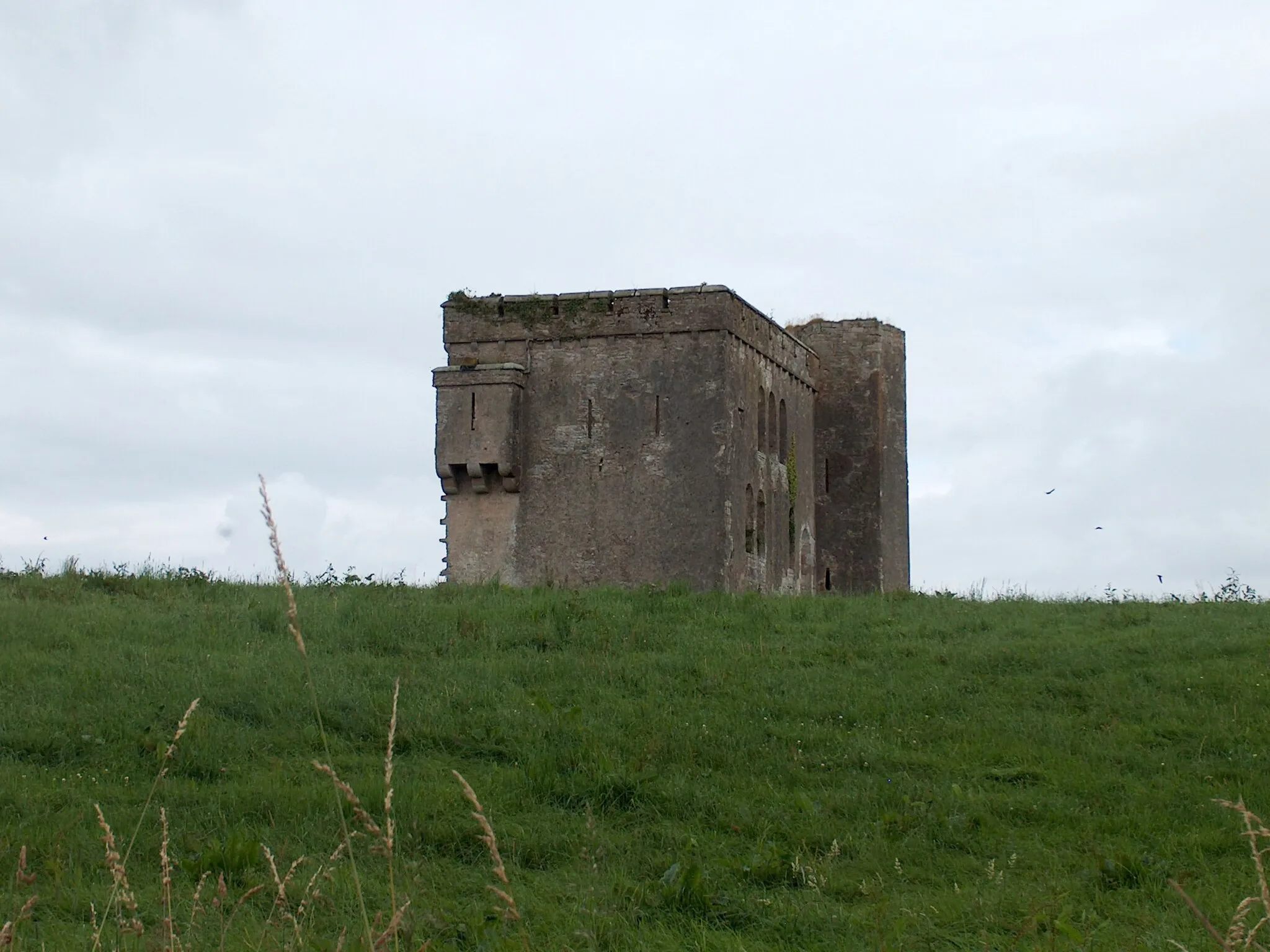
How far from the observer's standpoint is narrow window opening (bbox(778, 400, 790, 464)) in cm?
3067

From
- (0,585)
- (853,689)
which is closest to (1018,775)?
(853,689)

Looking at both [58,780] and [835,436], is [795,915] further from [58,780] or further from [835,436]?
[835,436]

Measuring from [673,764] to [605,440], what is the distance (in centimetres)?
1631

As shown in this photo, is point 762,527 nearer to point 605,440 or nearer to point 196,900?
point 605,440

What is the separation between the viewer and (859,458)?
33188mm

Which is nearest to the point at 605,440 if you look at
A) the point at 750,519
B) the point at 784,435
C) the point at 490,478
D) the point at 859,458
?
the point at 490,478

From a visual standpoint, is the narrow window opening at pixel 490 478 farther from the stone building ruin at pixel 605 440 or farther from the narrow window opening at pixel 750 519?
the narrow window opening at pixel 750 519

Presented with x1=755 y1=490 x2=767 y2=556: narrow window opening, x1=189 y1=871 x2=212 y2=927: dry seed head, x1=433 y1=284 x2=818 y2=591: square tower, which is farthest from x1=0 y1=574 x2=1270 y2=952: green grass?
x1=755 y1=490 x2=767 y2=556: narrow window opening

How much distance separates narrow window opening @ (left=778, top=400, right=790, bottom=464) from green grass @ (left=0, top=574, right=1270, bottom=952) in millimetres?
13116

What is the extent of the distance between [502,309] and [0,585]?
40.6 feet

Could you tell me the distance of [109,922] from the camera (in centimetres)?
784

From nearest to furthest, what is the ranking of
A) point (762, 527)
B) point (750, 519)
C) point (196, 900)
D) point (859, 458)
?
point (196, 900) → point (750, 519) → point (762, 527) → point (859, 458)

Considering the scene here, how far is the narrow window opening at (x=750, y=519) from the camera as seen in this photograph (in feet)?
91.4

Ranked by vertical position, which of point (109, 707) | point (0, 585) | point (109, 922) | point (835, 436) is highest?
point (835, 436)
